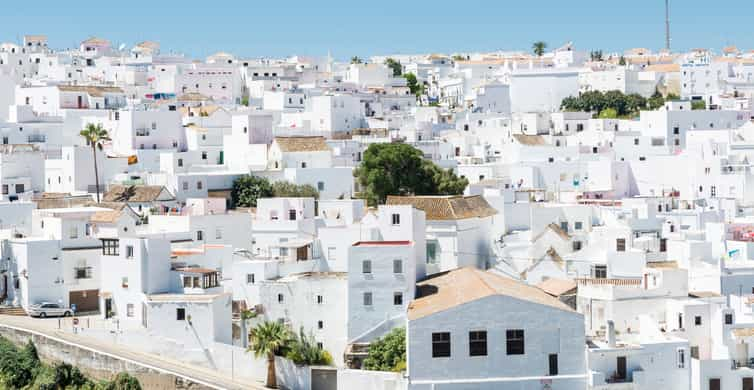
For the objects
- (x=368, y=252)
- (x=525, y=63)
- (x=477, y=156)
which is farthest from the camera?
(x=525, y=63)

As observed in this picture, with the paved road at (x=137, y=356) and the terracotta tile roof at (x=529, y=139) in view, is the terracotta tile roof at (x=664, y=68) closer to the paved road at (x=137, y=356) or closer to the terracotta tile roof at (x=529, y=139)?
the terracotta tile roof at (x=529, y=139)

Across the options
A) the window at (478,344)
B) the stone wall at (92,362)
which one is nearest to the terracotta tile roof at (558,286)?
the window at (478,344)

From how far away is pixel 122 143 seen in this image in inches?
2021

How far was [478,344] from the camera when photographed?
26.1 meters

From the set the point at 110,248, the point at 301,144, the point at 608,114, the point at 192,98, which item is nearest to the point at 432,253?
the point at 110,248

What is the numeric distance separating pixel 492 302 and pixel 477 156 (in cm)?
3021

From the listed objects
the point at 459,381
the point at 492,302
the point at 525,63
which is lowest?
the point at 459,381

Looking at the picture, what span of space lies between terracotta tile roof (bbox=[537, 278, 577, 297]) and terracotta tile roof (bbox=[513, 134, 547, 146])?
22.3 m

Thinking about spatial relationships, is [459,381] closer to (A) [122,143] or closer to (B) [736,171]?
(B) [736,171]

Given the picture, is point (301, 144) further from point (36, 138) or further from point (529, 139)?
point (36, 138)

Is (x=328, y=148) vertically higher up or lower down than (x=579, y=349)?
higher up

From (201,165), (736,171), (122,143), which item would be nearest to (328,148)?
(201,165)

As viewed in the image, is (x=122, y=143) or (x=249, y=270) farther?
(x=122, y=143)

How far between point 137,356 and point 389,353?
20.2 ft
